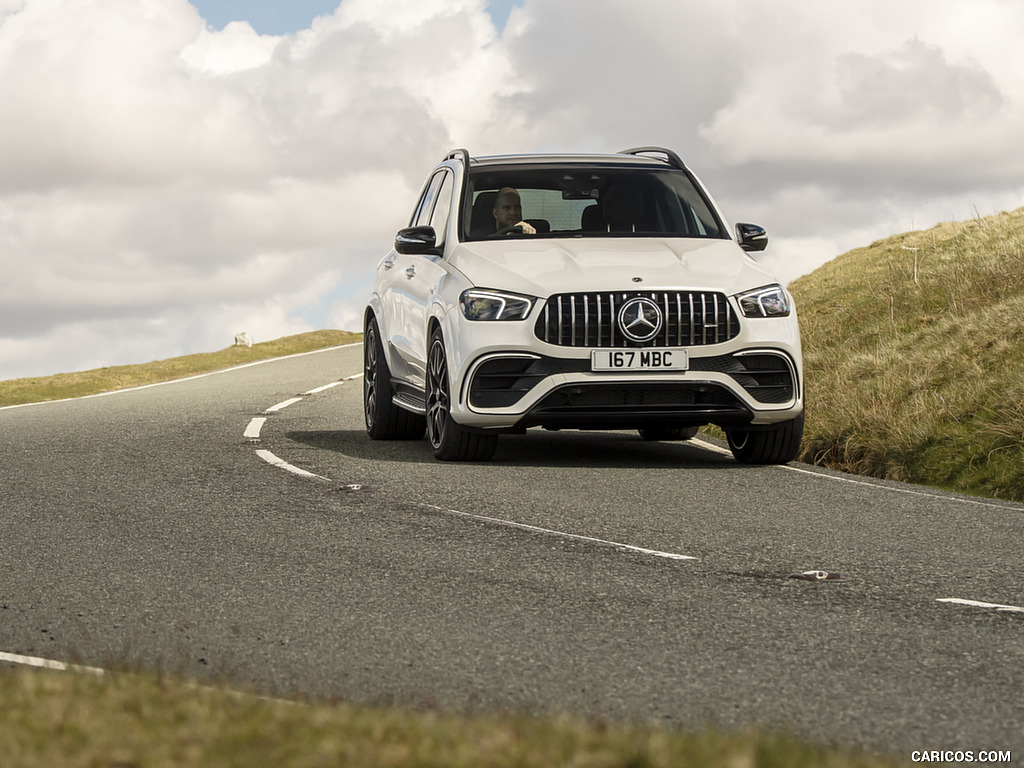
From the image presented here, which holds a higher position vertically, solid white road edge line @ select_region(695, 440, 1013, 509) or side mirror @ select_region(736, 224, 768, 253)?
side mirror @ select_region(736, 224, 768, 253)

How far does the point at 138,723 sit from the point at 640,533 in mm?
4138

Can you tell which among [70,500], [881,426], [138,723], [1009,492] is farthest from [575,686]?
[881,426]

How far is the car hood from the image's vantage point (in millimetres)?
9016

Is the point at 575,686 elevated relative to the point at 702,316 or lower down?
lower down

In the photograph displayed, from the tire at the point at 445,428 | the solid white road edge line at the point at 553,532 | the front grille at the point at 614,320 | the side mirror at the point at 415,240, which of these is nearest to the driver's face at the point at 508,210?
the side mirror at the point at 415,240

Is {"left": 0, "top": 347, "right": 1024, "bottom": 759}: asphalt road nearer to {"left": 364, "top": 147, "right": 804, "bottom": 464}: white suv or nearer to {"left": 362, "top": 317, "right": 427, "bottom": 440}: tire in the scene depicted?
{"left": 364, "top": 147, "right": 804, "bottom": 464}: white suv

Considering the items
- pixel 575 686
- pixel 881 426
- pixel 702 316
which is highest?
Result: pixel 702 316

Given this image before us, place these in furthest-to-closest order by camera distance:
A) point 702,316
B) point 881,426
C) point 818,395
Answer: point 818,395 < point 881,426 < point 702,316

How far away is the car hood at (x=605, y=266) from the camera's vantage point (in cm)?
902

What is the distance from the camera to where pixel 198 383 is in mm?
19969

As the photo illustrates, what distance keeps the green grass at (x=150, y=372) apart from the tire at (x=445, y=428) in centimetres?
1202

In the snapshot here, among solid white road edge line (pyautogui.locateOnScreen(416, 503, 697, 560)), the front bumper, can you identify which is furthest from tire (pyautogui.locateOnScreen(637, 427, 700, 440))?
solid white road edge line (pyautogui.locateOnScreen(416, 503, 697, 560))

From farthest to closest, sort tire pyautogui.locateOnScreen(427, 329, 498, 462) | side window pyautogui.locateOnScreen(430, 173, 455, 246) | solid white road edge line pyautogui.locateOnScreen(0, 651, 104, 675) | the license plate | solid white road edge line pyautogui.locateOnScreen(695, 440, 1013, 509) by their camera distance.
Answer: side window pyautogui.locateOnScreen(430, 173, 455, 246) → tire pyautogui.locateOnScreen(427, 329, 498, 462) → the license plate → solid white road edge line pyautogui.locateOnScreen(695, 440, 1013, 509) → solid white road edge line pyautogui.locateOnScreen(0, 651, 104, 675)

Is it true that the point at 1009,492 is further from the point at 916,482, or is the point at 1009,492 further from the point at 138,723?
the point at 138,723
